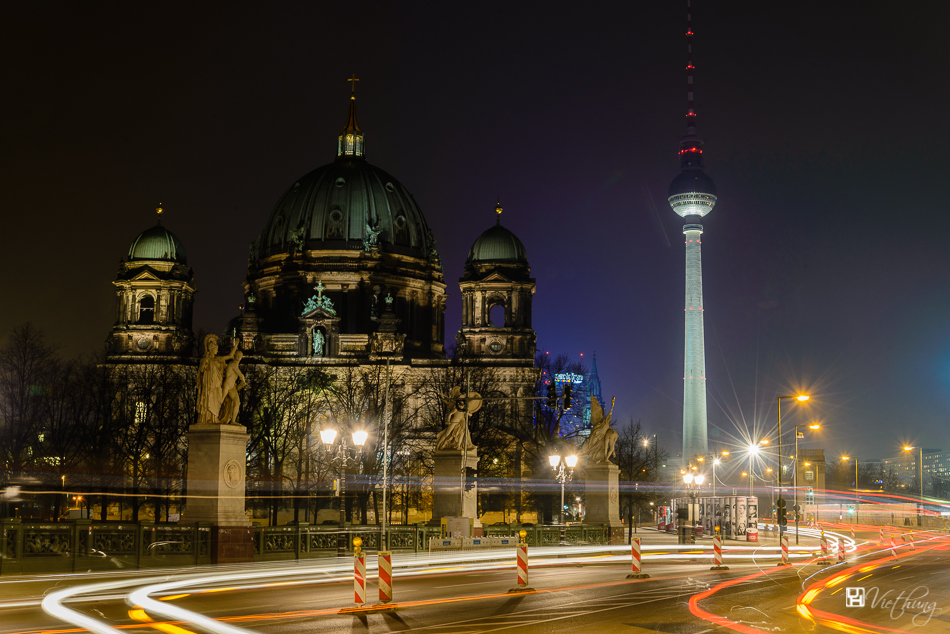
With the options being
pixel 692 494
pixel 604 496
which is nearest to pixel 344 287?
pixel 692 494

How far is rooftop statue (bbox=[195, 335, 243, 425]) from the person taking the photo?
30203mm

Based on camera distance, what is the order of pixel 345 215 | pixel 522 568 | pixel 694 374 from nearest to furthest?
pixel 522 568, pixel 345 215, pixel 694 374

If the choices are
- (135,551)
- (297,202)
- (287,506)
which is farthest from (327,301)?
(135,551)

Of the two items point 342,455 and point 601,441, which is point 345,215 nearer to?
point 342,455

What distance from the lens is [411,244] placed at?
130750 millimetres

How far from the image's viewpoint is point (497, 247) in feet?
381

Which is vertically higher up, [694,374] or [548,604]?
[694,374]

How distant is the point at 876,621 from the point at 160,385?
64885 mm

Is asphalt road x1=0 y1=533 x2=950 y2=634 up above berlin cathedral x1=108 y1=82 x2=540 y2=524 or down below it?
below

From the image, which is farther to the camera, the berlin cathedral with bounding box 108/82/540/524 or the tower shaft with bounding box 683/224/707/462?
the tower shaft with bounding box 683/224/707/462

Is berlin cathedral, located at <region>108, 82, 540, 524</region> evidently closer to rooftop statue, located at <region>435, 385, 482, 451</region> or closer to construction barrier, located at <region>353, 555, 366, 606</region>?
rooftop statue, located at <region>435, 385, 482, 451</region>

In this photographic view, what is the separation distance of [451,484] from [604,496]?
10.2 m
